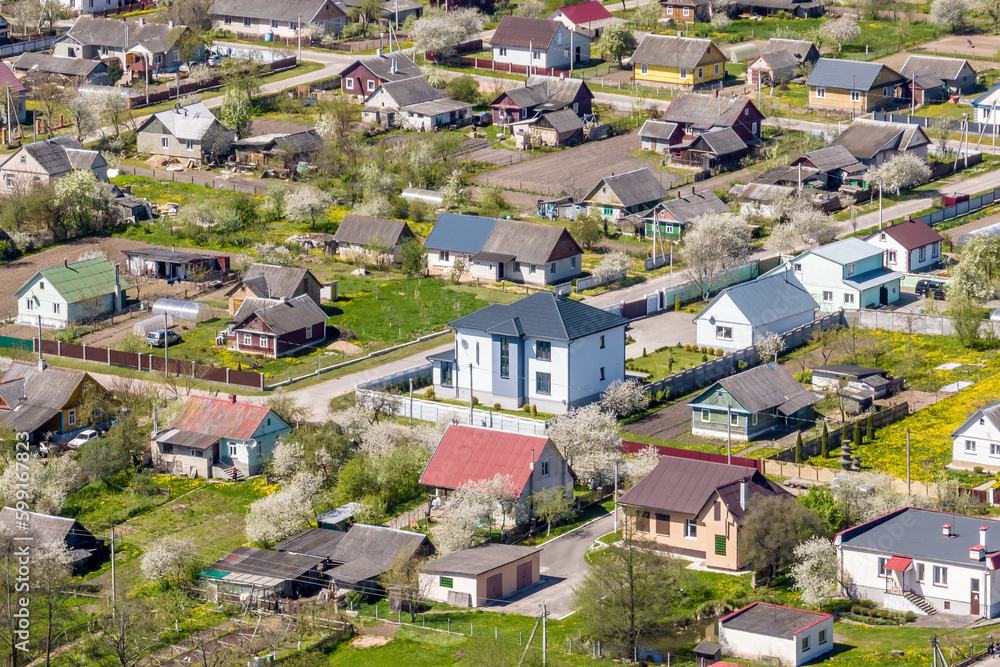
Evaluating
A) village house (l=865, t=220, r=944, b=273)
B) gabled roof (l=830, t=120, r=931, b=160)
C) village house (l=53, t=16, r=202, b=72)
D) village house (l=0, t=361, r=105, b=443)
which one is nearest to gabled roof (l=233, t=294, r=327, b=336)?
village house (l=0, t=361, r=105, b=443)

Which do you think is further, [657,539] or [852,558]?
[657,539]

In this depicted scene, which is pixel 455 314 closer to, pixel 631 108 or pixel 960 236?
pixel 960 236

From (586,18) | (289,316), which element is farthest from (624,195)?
(586,18)

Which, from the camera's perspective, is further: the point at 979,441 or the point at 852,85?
the point at 852,85

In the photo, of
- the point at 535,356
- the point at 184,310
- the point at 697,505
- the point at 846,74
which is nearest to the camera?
the point at 697,505

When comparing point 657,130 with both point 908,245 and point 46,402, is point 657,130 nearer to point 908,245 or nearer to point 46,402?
point 908,245

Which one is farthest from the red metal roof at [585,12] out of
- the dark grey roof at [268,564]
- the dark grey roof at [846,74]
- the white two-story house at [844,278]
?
the dark grey roof at [268,564]

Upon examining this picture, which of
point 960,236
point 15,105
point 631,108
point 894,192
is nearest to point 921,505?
point 960,236
